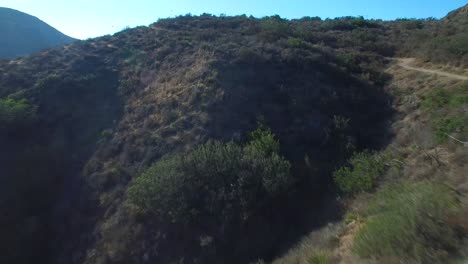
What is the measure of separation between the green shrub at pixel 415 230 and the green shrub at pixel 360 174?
21.0ft

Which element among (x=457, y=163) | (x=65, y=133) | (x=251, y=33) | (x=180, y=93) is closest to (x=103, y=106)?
(x=65, y=133)

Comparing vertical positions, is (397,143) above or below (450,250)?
below

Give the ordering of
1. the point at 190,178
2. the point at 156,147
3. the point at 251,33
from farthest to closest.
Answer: the point at 251,33 → the point at 156,147 → the point at 190,178

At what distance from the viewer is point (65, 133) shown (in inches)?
901

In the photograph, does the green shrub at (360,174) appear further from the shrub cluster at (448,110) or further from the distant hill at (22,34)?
the distant hill at (22,34)

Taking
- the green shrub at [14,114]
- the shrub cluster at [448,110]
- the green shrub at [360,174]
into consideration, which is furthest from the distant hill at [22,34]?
the shrub cluster at [448,110]

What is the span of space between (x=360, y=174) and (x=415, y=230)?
8606 millimetres

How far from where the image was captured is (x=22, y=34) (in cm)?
6319

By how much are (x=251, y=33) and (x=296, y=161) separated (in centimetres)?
1912

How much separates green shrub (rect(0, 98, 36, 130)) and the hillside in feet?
0.24

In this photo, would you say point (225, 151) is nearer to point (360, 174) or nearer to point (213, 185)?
point (213, 185)

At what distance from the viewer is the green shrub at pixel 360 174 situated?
44.1 feet

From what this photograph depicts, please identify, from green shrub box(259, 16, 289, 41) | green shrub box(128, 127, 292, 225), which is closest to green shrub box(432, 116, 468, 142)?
green shrub box(128, 127, 292, 225)

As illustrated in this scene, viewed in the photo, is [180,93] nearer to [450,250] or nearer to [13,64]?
[13,64]
